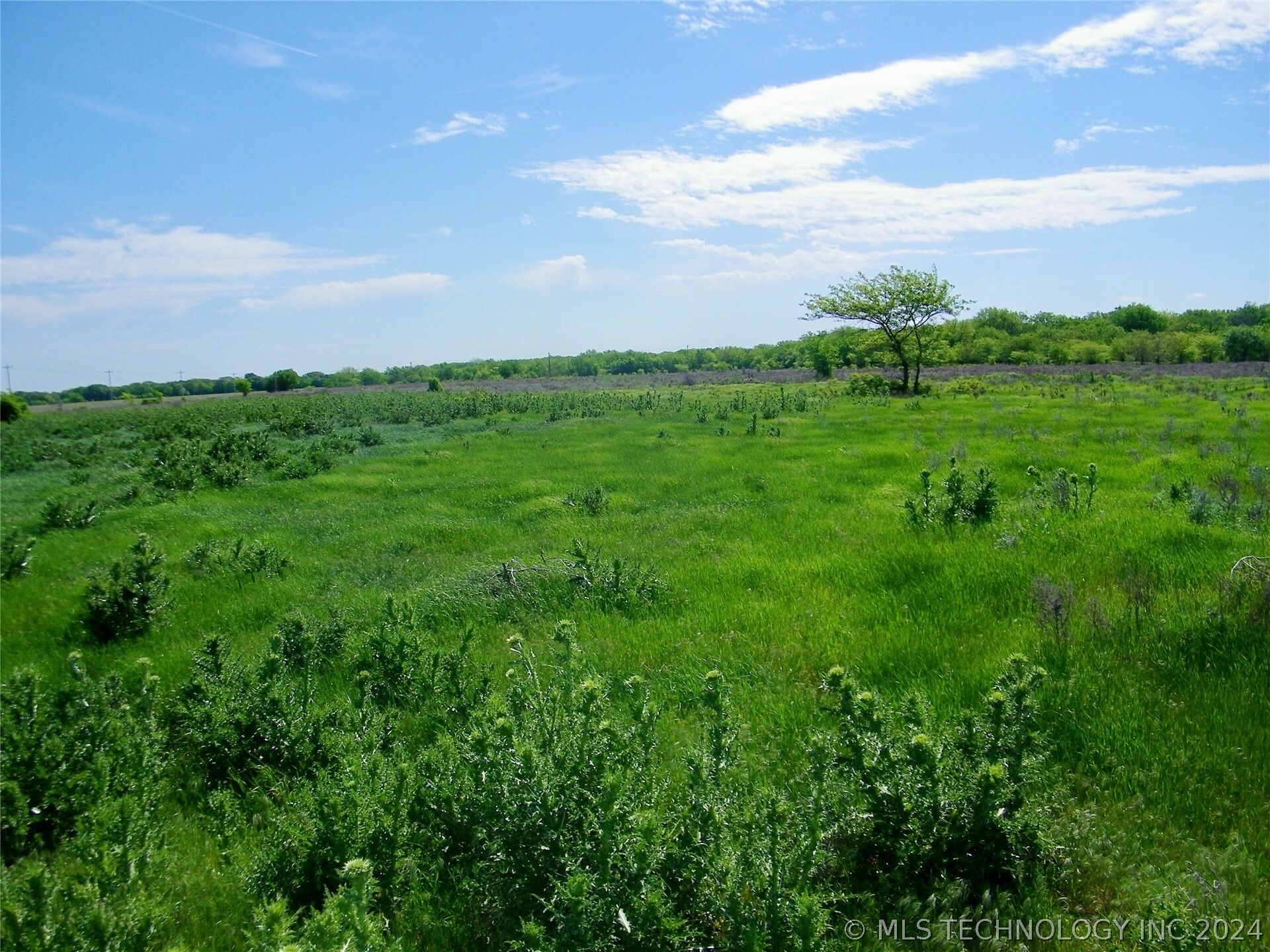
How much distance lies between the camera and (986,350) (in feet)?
217

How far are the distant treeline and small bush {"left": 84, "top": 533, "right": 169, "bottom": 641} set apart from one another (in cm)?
2718

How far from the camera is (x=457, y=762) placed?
3.54 metres

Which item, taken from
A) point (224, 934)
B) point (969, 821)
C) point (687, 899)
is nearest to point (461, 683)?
point (224, 934)

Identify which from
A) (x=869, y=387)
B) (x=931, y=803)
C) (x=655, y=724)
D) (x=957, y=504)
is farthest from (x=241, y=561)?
(x=869, y=387)

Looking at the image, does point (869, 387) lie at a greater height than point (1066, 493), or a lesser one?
greater

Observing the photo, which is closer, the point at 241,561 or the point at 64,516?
the point at 241,561

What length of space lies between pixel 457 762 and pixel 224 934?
Answer: 1.21 m

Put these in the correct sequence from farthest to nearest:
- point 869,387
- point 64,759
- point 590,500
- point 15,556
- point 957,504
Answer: point 869,387 < point 590,500 < point 15,556 < point 957,504 < point 64,759

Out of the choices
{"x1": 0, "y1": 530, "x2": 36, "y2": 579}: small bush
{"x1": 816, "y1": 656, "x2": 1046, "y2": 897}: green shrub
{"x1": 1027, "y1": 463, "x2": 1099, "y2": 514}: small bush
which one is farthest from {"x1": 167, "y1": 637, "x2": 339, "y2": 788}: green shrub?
{"x1": 1027, "y1": 463, "x2": 1099, "y2": 514}: small bush

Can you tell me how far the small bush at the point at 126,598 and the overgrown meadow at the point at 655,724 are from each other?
39mm

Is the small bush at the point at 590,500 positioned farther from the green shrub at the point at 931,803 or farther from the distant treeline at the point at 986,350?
the distant treeline at the point at 986,350

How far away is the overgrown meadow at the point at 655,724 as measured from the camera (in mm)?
2832

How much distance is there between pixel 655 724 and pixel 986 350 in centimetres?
7310

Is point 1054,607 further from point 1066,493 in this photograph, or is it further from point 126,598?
point 126,598
